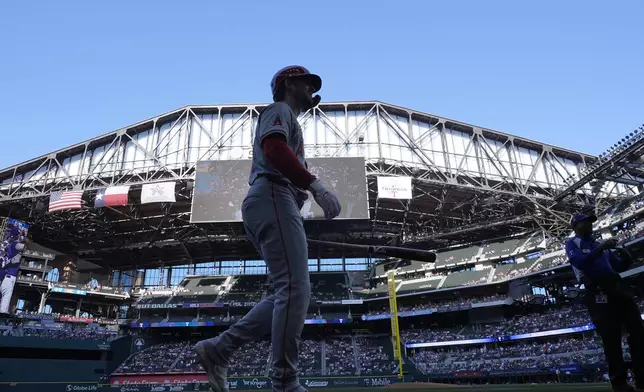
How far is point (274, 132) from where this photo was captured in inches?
103

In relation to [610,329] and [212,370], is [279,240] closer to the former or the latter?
[212,370]

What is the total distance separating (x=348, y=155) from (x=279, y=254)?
1222 inches

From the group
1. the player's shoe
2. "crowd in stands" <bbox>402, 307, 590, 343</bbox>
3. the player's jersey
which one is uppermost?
"crowd in stands" <bbox>402, 307, 590, 343</bbox>

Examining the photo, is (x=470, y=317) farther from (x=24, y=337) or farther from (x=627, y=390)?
(x=627, y=390)

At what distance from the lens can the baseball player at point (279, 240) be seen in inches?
98.2

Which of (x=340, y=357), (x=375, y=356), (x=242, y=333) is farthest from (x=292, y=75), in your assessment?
(x=375, y=356)

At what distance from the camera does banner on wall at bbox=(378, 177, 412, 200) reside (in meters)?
28.5

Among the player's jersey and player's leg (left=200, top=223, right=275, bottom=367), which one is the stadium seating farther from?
the player's jersey

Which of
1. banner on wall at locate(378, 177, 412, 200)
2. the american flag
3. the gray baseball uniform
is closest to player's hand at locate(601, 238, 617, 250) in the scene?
the gray baseball uniform

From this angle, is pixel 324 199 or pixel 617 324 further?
pixel 617 324

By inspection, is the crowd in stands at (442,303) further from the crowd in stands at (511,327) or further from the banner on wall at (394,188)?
the banner on wall at (394,188)

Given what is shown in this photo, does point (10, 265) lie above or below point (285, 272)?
above

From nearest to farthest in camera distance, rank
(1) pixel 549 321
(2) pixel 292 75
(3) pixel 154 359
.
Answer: (2) pixel 292 75 < (1) pixel 549 321 < (3) pixel 154 359

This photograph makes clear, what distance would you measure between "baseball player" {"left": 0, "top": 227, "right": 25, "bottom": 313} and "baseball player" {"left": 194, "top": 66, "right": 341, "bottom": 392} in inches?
1523
